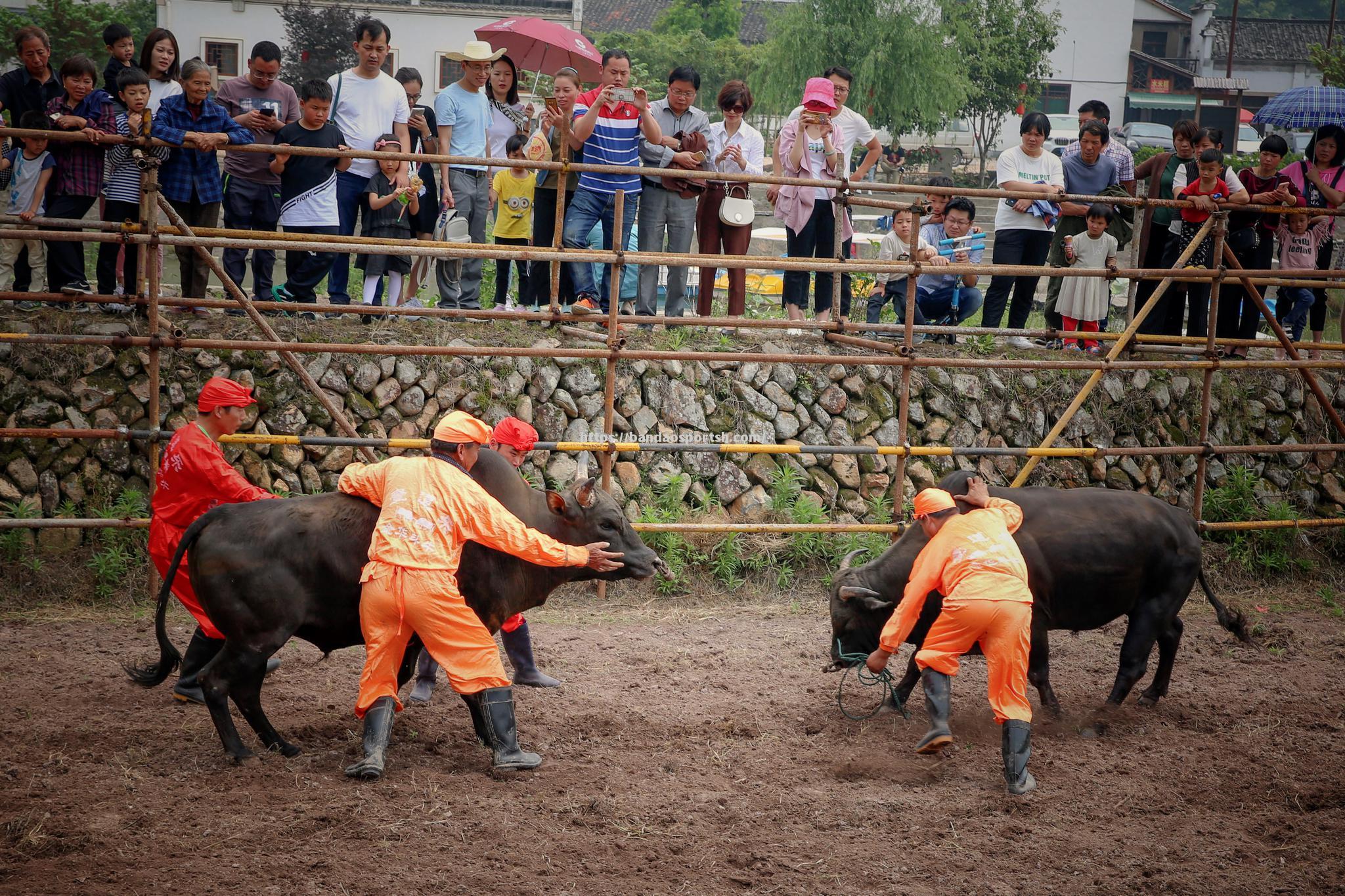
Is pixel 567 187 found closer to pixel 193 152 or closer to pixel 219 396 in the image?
pixel 193 152

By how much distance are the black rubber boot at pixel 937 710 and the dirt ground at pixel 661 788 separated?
0.58 feet

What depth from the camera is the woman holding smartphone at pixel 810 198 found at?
9102 millimetres

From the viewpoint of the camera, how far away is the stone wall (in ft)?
24.9

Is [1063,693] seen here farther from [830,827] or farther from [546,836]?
[546,836]

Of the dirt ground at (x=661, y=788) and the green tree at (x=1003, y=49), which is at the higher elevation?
the green tree at (x=1003, y=49)

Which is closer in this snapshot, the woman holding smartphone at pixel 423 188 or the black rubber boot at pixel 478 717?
the black rubber boot at pixel 478 717

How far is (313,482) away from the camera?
789 centimetres

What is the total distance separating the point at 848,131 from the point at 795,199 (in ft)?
3.39

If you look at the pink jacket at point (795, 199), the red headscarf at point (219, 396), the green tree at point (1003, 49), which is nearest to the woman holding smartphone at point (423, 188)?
the pink jacket at point (795, 199)

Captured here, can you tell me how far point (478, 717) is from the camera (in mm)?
5434

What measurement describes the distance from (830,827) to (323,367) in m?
4.70

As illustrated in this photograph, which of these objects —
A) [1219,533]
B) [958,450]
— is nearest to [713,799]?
[958,450]

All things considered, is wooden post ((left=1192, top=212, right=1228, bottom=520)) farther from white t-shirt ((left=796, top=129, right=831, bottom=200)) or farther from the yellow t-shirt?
the yellow t-shirt

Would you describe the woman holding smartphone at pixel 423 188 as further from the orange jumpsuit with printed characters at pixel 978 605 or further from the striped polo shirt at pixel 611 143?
the orange jumpsuit with printed characters at pixel 978 605
